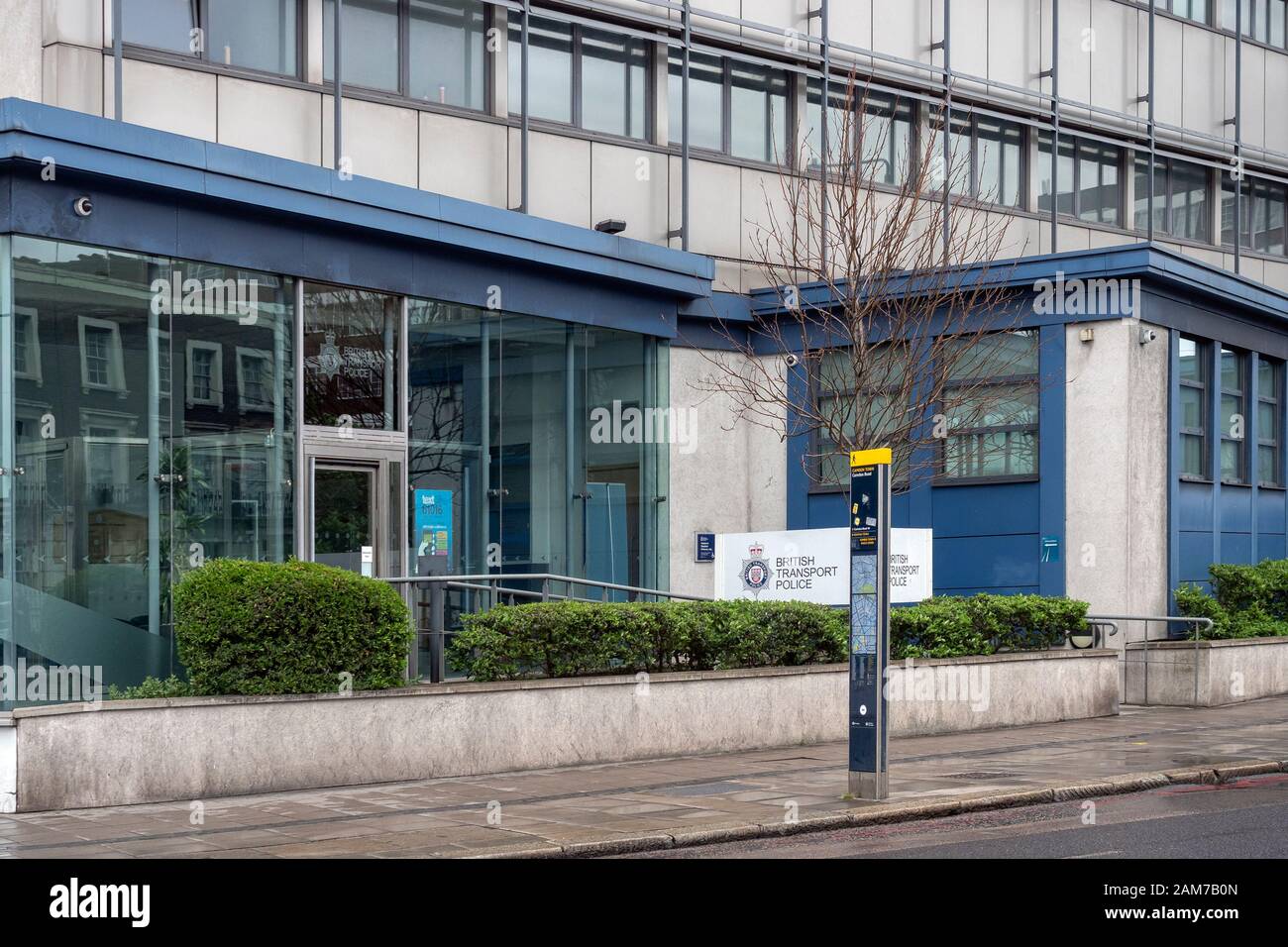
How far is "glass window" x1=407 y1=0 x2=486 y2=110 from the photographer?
19844mm

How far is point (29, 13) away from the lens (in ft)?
54.2

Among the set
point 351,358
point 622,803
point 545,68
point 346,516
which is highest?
point 545,68

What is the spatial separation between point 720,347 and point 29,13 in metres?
10.3

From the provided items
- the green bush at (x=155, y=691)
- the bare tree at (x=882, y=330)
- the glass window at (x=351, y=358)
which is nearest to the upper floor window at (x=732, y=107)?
the bare tree at (x=882, y=330)

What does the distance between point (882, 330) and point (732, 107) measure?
169 inches

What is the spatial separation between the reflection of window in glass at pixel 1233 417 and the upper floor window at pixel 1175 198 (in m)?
5.00

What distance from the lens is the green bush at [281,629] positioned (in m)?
13.1

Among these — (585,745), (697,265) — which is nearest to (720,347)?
(697,265)

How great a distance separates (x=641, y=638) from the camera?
1577 cm

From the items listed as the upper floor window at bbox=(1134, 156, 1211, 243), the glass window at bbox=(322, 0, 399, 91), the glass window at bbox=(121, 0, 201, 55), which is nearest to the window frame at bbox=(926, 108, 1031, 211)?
the upper floor window at bbox=(1134, 156, 1211, 243)

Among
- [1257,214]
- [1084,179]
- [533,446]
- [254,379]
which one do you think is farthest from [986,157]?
[254,379]

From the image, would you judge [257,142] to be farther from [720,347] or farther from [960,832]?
[960,832]

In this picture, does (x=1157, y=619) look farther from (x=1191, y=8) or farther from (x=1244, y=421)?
(x=1191, y=8)

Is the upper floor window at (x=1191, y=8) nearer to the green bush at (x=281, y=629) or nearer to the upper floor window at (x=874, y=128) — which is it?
the upper floor window at (x=874, y=128)
